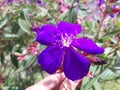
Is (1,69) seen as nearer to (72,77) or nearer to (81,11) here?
(81,11)

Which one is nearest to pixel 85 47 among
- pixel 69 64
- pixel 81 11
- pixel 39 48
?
pixel 69 64

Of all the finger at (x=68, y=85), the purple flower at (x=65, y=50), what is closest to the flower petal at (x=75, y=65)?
the purple flower at (x=65, y=50)

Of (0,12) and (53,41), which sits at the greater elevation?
(53,41)

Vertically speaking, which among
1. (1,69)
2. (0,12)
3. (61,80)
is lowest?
(1,69)

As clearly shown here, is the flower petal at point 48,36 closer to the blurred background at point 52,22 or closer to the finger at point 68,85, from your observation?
the finger at point 68,85

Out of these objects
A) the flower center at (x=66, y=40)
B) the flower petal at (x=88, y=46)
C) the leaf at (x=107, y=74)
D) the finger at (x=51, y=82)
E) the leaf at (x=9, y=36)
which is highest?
the flower petal at (x=88, y=46)

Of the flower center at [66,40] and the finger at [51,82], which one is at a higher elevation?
the flower center at [66,40]

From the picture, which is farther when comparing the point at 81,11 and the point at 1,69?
the point at 1,69
